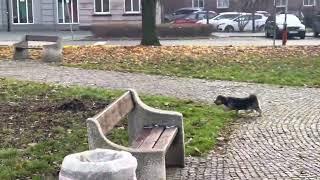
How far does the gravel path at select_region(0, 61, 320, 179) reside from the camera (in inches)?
266

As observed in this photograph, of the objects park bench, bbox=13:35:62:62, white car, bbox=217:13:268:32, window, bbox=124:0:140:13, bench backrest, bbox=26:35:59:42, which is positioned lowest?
white car, bbox=217:13:268:32

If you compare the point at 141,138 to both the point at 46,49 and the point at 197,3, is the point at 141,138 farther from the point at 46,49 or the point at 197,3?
the point at 197,3

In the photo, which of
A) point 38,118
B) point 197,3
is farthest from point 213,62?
point 197,3

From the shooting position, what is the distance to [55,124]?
853cm

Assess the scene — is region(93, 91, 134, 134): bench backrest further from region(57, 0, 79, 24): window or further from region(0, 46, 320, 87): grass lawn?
region(57, 0, 79, 24): window

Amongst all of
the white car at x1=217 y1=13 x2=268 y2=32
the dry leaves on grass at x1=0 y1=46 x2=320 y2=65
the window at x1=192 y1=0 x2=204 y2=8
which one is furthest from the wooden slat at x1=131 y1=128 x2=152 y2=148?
the window at x1=192 y1=0 x2=204 y2=8

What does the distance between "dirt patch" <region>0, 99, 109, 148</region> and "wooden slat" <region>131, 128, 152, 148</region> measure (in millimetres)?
1420

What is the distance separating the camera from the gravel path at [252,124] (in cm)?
675

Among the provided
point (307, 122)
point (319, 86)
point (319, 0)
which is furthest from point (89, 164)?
point (319, 0)

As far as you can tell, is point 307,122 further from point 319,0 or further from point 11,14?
point 319,0

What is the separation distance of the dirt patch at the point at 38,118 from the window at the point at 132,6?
41.3 metres

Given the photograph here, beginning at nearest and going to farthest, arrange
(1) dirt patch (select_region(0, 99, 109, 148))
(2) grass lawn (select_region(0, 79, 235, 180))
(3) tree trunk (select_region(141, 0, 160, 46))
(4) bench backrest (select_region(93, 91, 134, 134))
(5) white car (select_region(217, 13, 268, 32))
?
(4) bench backrest (select_region(93, 91, 134, 134)) < (2) grass lawn (select_region(0, 79, 235, 180)) < (1) dirt patch (select_region(0, 99, 109, 148)) < (3) tree trunk (select_region(141, 0, 160, 46)) < (5) white car (select_region(217, 13, 268, 32))

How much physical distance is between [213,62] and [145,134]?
37.3 ft

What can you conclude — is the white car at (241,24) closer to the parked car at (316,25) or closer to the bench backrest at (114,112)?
the parked car at (316,25)
